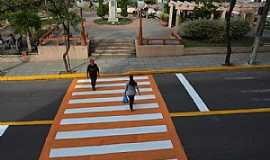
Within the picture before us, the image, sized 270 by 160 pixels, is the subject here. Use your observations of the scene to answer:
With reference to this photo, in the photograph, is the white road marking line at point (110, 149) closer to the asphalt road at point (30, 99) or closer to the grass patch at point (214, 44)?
the asphalt road at point (30, 99)

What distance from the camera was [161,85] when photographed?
15.7 m

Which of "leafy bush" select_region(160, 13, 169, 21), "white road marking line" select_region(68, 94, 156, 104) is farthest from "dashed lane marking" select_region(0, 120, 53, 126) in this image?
"leafy bush" select_region(160, 13, 169, 21)

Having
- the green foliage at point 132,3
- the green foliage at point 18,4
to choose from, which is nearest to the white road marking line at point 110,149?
the green foliage at point 18,4

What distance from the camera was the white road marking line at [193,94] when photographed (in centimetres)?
1291

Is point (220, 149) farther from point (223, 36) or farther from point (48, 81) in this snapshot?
point (223, 36)

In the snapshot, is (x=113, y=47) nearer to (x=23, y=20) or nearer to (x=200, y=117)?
(x=23, y=20)

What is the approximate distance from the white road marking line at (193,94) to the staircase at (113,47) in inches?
236

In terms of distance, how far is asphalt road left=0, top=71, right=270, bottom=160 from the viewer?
9766mm

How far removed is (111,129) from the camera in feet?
36.3

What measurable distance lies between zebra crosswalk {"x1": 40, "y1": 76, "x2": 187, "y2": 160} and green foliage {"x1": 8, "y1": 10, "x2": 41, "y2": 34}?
824cm

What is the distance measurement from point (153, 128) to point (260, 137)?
13.1ft

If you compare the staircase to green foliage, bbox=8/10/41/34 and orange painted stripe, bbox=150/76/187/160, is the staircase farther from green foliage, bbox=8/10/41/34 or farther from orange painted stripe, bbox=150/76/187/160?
orange painted stripe, bbox=150/76/187/160

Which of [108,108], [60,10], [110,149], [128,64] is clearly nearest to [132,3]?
[128,64]

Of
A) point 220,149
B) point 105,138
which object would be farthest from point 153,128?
point 220,149
